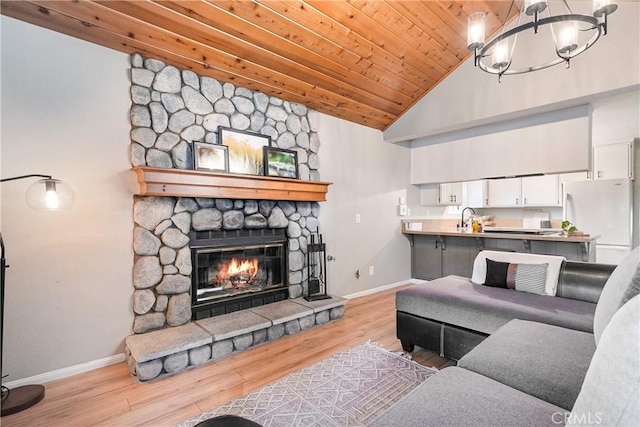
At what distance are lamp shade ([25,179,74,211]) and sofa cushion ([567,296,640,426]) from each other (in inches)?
111

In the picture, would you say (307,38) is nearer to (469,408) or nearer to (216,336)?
(216,336)

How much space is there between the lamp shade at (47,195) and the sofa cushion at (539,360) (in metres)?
2.75

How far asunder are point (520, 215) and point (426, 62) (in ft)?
11.1

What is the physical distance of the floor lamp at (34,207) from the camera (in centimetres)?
181

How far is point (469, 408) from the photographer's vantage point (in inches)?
41.1

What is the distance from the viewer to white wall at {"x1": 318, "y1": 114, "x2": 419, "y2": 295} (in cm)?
399

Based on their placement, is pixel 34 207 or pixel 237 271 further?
pixel 237 271

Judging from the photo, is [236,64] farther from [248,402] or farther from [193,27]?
[248,402]

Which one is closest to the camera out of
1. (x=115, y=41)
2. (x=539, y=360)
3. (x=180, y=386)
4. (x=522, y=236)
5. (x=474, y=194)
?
(x=539, y=360)

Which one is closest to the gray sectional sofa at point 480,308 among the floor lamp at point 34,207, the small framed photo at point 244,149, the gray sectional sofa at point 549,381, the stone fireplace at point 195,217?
the gray sectional sofa at point 549,381

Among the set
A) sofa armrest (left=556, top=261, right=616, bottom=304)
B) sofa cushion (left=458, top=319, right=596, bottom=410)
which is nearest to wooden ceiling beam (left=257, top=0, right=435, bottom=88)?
sofa armrest (left=556, top=261, right=616, bottom=304)

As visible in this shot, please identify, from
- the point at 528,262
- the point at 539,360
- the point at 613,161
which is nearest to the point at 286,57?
the point at 528,262

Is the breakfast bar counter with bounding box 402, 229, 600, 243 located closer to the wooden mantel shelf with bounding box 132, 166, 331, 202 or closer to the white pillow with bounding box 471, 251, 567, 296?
the white pillow with bounding box 471, 251, 567, 296

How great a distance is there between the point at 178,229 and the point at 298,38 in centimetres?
204
